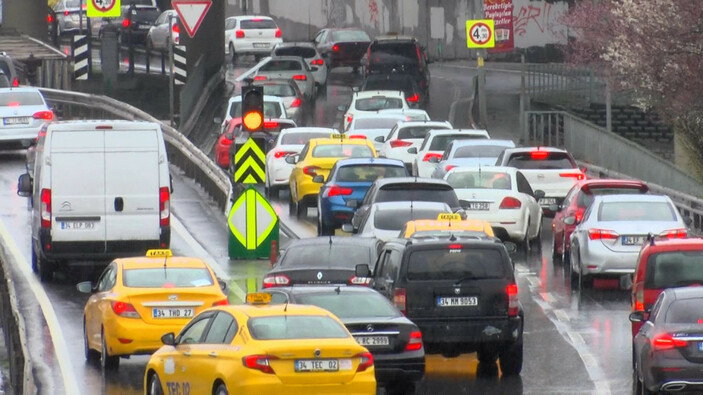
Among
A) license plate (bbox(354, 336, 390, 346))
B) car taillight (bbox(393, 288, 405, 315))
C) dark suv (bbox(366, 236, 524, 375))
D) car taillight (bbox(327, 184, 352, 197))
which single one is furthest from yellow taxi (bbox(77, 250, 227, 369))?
car taillight (bbox(327, 184, 352, 197))

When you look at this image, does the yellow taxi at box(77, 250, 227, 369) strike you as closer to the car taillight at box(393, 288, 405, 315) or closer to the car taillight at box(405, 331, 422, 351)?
the car taillight at box(393, 288, 405, 315)

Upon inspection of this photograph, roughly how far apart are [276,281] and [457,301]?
3348mm

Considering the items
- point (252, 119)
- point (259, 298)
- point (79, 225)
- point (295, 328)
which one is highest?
point (252, 119)

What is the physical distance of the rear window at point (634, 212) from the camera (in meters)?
26.9

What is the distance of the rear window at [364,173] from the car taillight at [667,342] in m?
16.3

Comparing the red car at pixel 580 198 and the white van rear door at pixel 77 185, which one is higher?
the white van rear door at pixel 77 185

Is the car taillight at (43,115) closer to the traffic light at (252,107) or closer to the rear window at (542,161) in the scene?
the rear window at (542,161)

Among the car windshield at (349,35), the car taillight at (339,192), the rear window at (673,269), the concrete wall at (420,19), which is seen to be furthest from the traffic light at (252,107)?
the concrete wall at (420,19)

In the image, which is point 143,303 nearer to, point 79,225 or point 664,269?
point 664,269

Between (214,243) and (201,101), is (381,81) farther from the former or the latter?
(214,243)

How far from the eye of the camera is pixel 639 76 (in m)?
46.4

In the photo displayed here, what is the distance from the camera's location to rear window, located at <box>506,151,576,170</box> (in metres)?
35.3

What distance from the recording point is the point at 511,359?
19516 mm

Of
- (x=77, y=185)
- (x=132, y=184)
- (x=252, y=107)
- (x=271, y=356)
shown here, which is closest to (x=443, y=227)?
(x=252, y=107)
